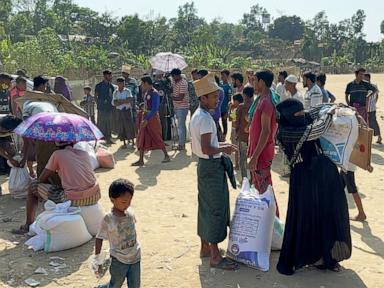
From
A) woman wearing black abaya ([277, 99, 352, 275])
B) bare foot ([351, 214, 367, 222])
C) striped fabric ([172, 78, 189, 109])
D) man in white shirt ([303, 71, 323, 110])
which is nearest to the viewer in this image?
woman wearing black abaya ([277, 99, 352, 275])

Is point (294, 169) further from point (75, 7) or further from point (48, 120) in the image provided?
point (75, 7)

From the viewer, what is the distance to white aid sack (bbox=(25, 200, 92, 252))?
190 inches

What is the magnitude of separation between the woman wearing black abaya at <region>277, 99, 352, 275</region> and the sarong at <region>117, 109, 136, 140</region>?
21.6 ft

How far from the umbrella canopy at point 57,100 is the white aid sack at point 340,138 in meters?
3.63

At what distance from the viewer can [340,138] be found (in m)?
4.27

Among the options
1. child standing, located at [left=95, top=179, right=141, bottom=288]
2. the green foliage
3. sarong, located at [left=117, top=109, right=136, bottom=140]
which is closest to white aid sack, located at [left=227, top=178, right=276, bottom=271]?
child standing, located at [left=95, top=179, right=141, bottom=288]

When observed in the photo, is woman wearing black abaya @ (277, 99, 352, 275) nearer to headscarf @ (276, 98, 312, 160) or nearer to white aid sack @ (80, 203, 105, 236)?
headscarf @ (276, 98, 312, 160)

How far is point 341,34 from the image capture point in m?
73.9

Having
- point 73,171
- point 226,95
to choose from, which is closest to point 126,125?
point 226,95

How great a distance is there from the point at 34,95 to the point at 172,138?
16.6 feet

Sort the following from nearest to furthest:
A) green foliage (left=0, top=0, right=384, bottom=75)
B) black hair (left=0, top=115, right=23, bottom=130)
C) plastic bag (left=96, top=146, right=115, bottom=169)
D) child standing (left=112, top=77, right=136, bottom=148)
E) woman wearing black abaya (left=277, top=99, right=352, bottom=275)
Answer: woman wearing black abaya (left=277, top=99, right=352, bottom=275)
black hair (left=0, top=115, right=23, bottom=130)
plastic bag (left=96, top=146, right=115, bottom=169)
child standing (left=112, top=77, right=136, bottom=148)
green foliage (left=0, top=0, right=384, bottom=75)

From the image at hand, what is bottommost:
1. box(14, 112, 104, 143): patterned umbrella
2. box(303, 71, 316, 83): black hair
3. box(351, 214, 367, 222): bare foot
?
box(351, 214, 367, 222): bare foot

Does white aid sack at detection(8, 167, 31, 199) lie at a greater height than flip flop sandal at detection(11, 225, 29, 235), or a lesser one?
greater

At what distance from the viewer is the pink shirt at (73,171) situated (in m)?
4.91
